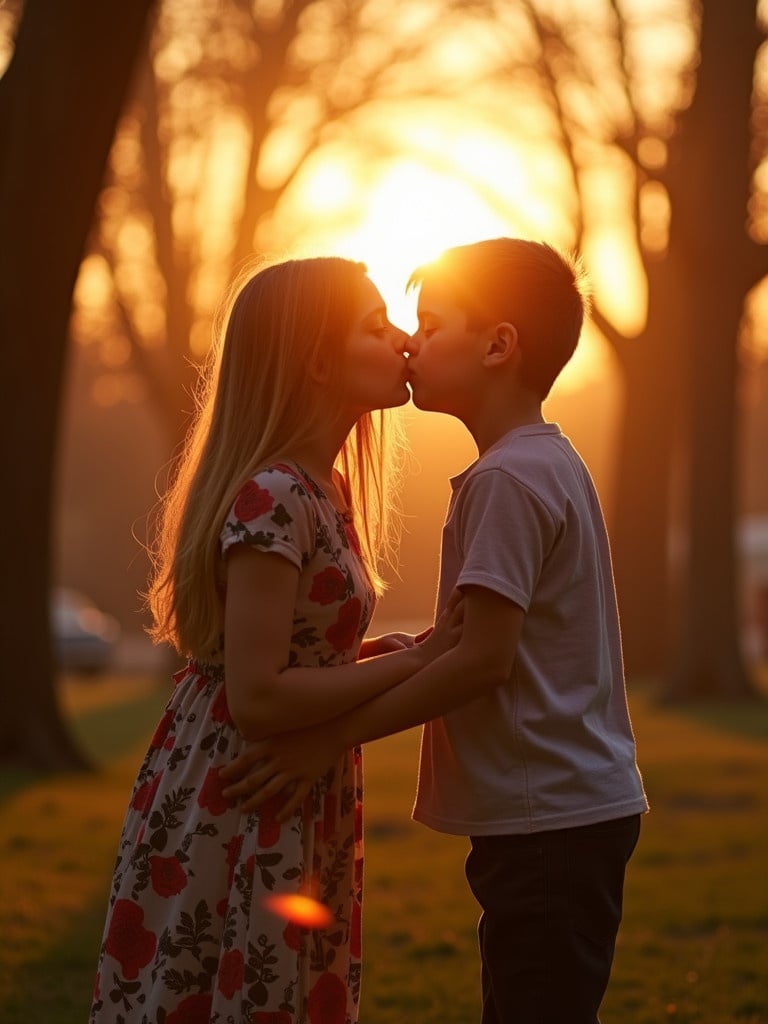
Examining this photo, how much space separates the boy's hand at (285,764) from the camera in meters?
2.67

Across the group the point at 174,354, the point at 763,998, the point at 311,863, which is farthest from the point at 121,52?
the point at 174,354

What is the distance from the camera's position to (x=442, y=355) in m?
2.80

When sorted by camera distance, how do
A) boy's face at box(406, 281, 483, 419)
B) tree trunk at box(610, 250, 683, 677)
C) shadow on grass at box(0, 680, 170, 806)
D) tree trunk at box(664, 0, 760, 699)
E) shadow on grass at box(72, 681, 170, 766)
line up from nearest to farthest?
boy's face at box(406, 281, 483, 419)
shadow on grass at box(0, 680, 170, 806)
shadow on grass at box(72, 681, 170, 766)
tree trunk at box(664, 0, 760, 699)
tree trunk at box(610, 250, 683, 677)

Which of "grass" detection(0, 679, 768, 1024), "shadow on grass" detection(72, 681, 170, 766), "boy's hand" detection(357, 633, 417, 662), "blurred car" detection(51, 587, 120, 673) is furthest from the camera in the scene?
"blurred car" detection(51, 587, 120, 673)

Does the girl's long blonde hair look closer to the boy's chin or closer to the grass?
the boy's chin

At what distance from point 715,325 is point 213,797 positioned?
44.6 feet

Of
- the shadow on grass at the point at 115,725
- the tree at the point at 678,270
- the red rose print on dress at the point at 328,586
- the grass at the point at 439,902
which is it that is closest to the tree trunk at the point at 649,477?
the tree at the point at 678,270

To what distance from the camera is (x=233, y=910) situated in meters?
2.67

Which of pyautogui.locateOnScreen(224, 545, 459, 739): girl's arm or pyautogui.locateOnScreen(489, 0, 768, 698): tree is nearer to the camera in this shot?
pyautogui.locateOnScreen(224, 545, 459, 739): girl's arm

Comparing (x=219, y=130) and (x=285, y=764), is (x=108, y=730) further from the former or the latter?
(x=285, y=764)

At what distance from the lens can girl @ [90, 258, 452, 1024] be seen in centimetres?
264

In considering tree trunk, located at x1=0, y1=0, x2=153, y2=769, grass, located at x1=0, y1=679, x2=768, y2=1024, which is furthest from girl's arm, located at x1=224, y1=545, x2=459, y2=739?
tree trunk, located at x1=0, y1=0, x2=153, y2=769

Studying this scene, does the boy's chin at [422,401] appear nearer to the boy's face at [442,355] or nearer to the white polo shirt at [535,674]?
the boy's face at [442,355]

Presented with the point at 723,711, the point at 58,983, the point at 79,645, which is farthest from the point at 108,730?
the point at 79,645
